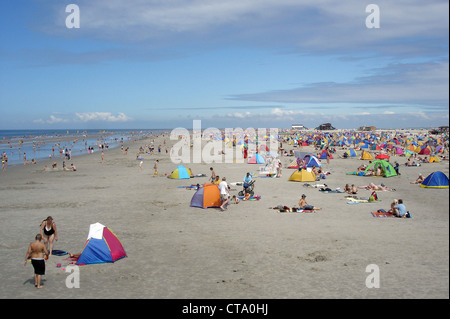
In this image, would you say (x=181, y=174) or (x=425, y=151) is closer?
(x=181, y=174)

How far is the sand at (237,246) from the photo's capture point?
816 centimetres

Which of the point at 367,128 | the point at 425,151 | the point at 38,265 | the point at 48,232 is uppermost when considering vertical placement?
the point at 367,128

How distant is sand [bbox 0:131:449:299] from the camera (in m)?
8.16

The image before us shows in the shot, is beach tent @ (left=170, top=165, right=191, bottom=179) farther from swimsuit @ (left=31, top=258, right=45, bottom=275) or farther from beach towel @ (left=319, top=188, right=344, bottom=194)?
swimsuit @ (left=31, top=258, right=45, bottom=275)

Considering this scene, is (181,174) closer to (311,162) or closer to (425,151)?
(311,162)

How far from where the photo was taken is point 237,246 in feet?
36.9

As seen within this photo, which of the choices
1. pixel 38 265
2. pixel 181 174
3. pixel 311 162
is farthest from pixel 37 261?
pixel 311 162

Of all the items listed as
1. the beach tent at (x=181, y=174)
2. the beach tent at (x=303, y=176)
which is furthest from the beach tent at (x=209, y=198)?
the beach tent at (x=181, y=174)

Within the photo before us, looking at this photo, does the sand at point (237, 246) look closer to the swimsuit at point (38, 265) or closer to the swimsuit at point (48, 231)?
the swimsuit at point (38, 265)

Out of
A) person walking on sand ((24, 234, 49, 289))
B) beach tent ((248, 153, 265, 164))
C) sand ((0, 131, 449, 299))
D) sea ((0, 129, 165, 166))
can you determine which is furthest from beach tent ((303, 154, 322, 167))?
sea ((0, 129, 165, 166))

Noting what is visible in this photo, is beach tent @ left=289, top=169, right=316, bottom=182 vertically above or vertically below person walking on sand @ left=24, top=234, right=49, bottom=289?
above

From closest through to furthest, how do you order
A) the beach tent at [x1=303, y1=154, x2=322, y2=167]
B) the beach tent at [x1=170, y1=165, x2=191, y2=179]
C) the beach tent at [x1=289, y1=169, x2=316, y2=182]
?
the beach tent at [x1=289, y1=169, x2=316, y2=182]
the beach tent at [x1=170, y1=165, x2=191, y2=179]
the beach tent at [x1=303, y1=154, x2=322, y2=167]
